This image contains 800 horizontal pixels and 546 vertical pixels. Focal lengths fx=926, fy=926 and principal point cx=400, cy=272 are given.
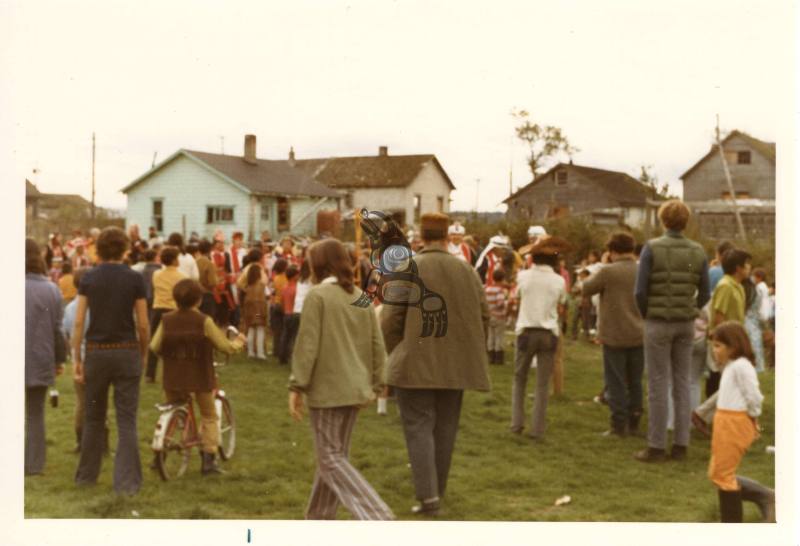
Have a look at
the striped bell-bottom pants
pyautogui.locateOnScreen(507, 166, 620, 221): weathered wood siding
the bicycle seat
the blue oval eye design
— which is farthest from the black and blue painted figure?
the bicycle seat

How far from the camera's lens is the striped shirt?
33.7 ft

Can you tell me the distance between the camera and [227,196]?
8.46 meters

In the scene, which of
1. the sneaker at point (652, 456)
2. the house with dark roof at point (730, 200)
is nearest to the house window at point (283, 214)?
the sneaker at point (652, 456)

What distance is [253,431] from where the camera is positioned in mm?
8375

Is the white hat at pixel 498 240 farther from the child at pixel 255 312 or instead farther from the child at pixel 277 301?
the child at pixel 277 301

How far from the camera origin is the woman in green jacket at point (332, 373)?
17.2 ft

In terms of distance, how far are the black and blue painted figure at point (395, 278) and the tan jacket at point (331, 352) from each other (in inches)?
5.1

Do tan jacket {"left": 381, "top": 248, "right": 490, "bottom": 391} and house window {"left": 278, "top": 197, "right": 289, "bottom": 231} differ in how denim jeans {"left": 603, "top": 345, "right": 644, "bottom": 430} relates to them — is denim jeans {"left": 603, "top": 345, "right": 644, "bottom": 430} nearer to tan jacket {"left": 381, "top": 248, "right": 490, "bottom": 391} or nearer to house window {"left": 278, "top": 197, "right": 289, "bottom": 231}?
tan jacket {"left": 381, "top": 248, "right": 490, "bottom": 391}

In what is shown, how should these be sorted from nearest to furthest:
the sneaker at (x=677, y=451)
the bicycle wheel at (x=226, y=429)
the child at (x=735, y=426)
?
the child at (x=735, y=426), the bicycle wheel at (x=226, y=429), the sneaker at (x=677, y=451)

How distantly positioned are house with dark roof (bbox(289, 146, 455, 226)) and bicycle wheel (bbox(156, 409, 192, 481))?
2.06 metres

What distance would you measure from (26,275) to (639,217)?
232 inches

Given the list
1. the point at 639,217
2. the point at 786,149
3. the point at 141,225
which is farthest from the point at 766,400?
the point at 141,225

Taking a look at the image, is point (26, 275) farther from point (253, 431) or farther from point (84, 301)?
point (253, 431)

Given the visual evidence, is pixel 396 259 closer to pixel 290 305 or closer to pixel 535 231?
pixel 535 231
